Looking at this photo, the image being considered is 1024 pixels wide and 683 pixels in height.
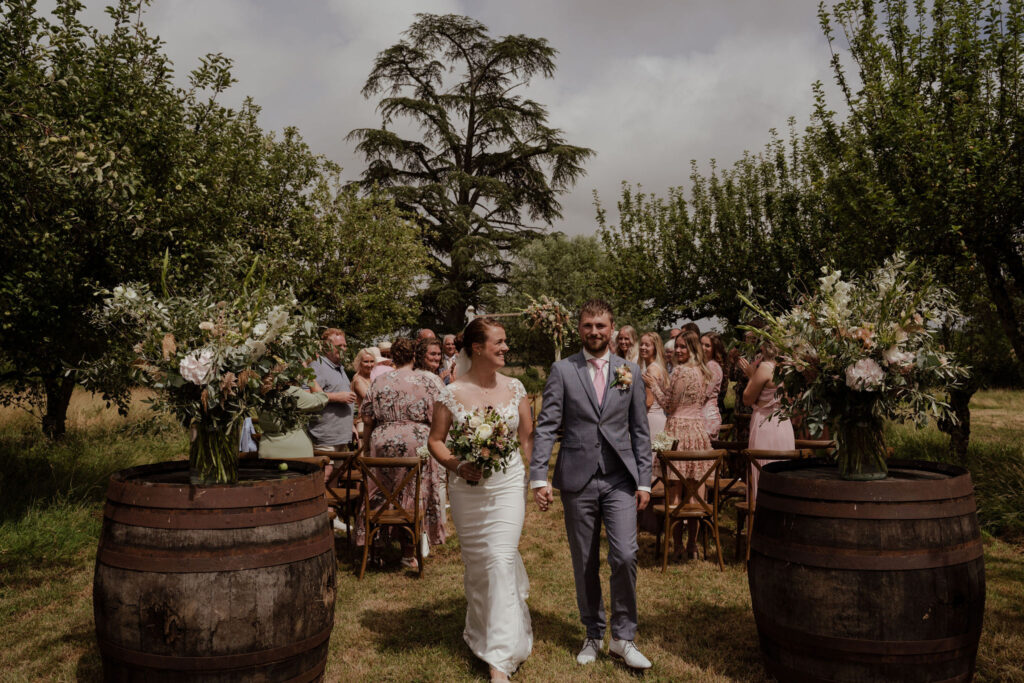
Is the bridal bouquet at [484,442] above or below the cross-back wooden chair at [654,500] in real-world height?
above

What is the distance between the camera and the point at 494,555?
4.70 metres

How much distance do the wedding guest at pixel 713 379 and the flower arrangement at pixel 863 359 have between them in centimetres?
373

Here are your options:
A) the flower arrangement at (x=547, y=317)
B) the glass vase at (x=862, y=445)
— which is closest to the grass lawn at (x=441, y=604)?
the glass vase at (x=862, y=445)

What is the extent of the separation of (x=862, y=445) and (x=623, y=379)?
4.65 feet

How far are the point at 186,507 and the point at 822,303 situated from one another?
348 cm

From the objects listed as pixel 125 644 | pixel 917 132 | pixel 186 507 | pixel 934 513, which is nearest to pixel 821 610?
pixel 934 513

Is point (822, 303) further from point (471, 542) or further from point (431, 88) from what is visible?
point (431, 88)

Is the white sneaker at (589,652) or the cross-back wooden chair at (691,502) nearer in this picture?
the white sneaker at (589,652)

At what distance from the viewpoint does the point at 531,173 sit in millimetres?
35562

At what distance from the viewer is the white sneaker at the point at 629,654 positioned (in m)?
4.68

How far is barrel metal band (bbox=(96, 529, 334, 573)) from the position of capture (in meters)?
3.52

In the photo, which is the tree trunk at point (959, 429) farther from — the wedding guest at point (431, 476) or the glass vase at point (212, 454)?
the glass vase at point (212, 454)

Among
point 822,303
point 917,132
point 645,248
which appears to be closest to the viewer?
point 822,303

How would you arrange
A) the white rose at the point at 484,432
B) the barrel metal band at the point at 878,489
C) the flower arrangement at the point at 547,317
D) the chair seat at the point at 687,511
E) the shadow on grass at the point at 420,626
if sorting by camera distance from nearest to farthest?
the barrel metal band at the point at 878,489
the white rose at the point at 484,432
the shadow on grass at the point at 420,626
the chair seat at the point at 687,511
the flower arrangement at the point at 547,317
